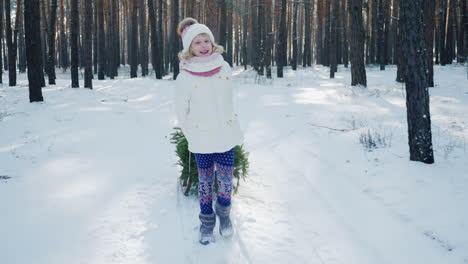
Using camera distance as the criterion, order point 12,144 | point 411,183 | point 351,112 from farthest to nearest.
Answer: point 351,112 → point 12,144 → point 411,183

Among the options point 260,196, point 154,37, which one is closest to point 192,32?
point 260,196

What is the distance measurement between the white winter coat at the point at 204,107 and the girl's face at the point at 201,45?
113 millimetres

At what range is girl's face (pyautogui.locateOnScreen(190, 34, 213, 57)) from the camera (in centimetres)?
294

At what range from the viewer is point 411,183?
4.15 metres

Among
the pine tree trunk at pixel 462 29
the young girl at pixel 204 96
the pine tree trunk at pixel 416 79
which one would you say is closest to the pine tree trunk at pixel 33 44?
the young girl at pixel 204 96

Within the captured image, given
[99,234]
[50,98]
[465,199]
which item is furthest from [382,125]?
[50,98]

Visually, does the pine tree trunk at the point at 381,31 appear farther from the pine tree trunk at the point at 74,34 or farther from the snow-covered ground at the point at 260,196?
the pine tree trunk at the point at 74,34

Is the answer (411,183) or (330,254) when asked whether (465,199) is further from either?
(330,254)

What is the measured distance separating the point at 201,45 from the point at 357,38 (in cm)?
1067

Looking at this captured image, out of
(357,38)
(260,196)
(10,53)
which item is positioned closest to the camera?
(260,196)

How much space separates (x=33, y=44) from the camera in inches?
394

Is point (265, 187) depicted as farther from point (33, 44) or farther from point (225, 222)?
point (33, 44)

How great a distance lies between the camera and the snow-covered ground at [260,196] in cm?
305

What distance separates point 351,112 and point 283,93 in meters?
4.12
